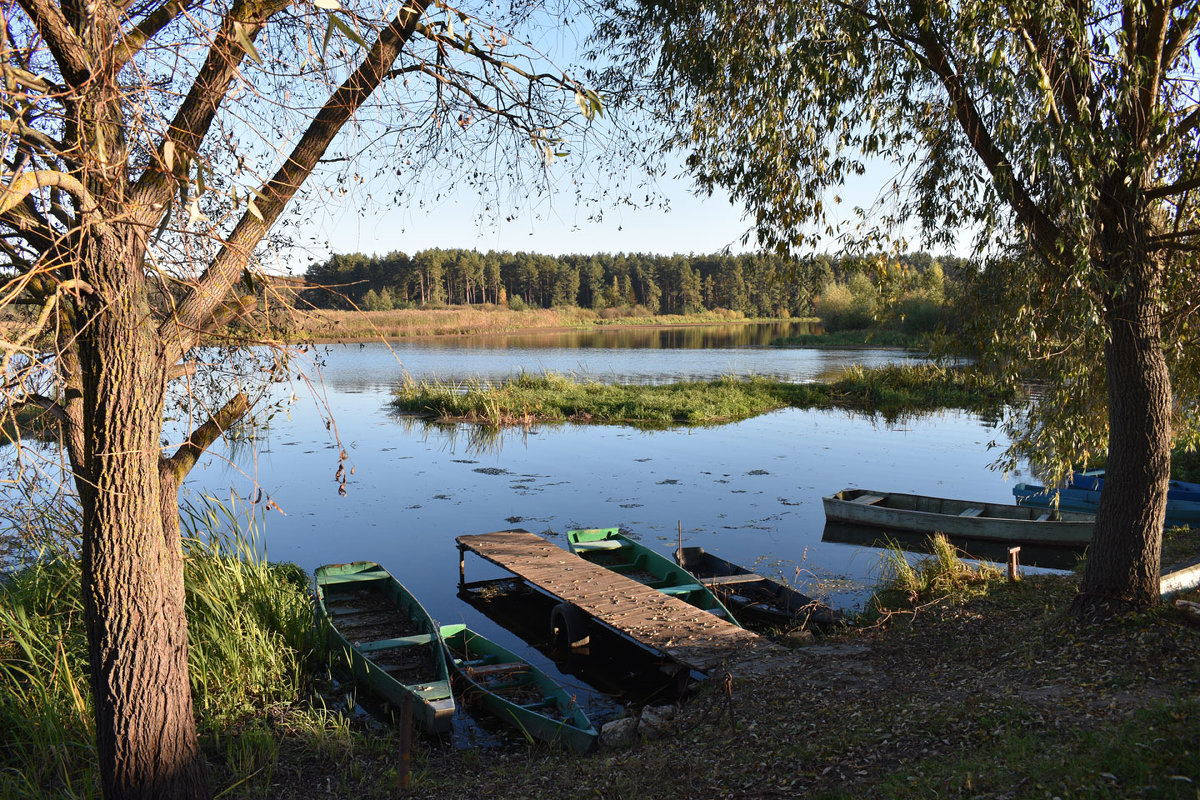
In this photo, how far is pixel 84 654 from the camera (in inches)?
239

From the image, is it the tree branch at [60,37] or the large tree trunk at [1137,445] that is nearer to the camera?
the tree branch at [60,37]

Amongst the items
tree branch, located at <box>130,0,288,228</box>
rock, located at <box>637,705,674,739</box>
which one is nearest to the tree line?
rock, located at <box>637,705,674,739</box>

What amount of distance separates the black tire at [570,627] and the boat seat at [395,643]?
1711 mm

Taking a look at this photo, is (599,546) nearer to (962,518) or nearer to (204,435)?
(962,518)

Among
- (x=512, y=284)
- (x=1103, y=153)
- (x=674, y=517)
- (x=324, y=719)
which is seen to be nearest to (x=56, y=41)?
(x=324, y=719)

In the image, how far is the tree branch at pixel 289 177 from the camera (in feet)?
13.0

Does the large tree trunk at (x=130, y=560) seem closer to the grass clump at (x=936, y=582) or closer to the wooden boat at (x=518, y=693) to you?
the wooden boat at (x=518, y=693)

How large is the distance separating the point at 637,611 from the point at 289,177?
5827mm

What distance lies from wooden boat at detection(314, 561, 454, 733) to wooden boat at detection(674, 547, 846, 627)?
3.51 metres

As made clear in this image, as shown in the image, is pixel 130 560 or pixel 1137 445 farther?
pixel 1137 445

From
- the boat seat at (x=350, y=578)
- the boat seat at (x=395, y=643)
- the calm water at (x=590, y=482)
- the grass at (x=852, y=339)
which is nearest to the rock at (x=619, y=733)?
the boat seat at (x=395, y=643)

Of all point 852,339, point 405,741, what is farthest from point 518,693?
point 852,339

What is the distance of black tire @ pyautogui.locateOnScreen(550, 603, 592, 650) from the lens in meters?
8.98

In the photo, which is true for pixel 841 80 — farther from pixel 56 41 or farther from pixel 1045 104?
pixel 56 41
